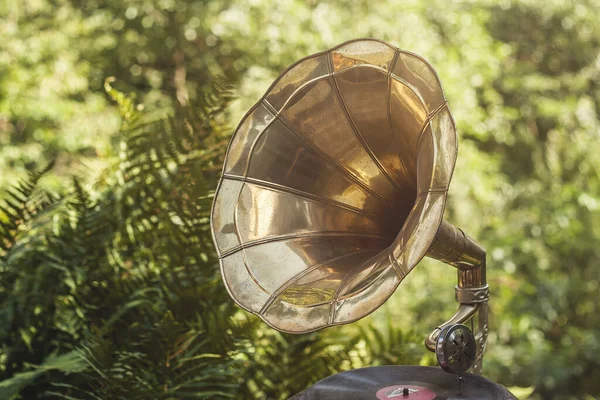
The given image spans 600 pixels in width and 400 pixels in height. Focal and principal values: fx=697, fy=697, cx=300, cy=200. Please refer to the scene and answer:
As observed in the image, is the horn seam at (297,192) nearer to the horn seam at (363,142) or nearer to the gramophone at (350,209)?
the gramophone at (350,209)

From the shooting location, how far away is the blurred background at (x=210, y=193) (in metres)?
2.83

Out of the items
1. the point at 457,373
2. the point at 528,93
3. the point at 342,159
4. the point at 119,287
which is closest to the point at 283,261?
the point at 342,159

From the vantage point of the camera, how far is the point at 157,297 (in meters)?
2.88

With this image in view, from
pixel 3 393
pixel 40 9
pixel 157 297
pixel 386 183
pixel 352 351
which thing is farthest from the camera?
pixel 40 9

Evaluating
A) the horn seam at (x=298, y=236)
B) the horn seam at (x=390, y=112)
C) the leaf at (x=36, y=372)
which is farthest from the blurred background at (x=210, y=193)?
the horn seam at (x=390, y=112)

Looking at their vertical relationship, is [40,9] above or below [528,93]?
above

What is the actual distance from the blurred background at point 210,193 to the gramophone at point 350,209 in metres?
0.69

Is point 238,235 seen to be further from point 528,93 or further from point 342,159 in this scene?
point 528,93

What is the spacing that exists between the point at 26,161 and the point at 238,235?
4.49m

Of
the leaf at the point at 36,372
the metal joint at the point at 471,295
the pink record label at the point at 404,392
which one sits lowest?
the leaf at the point at 36,372

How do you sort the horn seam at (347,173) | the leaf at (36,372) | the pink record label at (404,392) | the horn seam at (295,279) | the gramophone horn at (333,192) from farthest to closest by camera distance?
1. the leaf at (36,372)
2. the horn seam at (347,173)
3. the horn seam at (295,279)
4. the gramophone horn at (333,192)
5. the pink record label at (404,392)

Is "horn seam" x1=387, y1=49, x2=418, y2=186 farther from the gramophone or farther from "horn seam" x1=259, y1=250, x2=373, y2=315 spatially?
"horn seam" x1=259, y1=250, x2=373, y2=315

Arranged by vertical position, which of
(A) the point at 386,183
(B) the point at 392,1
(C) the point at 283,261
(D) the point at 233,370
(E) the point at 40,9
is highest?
(E) the point at 40,9

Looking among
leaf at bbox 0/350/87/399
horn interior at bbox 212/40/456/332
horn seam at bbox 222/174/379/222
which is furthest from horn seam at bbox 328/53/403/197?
leaf at bbox 0/350/87/399
